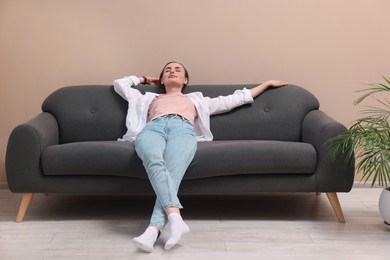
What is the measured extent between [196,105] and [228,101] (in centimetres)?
22

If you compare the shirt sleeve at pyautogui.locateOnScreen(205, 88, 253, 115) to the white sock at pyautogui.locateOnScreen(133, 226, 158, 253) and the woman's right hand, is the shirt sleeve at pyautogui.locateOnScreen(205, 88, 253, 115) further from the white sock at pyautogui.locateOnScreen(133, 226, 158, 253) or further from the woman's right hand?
the white sock at pyautogui.locateOnScreen(133, 226, 158, 253)

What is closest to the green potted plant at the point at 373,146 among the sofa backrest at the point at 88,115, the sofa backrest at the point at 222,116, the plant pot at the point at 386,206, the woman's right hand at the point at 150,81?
the plant pot at the point at 386,206

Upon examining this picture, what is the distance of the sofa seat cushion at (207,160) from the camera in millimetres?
2896

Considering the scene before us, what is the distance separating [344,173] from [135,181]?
1209 mm

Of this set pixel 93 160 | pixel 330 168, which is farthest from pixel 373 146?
pixel 93 160

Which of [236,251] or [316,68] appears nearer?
[236,251]

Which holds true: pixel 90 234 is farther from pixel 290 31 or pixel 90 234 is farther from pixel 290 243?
pixel 290 31

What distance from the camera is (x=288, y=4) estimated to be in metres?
3.75

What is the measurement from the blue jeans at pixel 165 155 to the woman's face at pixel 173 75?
13.9 inches

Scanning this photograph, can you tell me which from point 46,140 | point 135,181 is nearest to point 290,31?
point 135,181

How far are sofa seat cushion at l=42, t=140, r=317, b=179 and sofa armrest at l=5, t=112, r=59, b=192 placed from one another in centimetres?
6

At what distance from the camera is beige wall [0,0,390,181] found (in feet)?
12.3

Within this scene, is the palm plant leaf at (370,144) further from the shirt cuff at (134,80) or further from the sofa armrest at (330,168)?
the shirt cuff at (134,80)

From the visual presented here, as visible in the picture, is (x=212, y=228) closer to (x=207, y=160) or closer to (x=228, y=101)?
(x=207, y=160)
